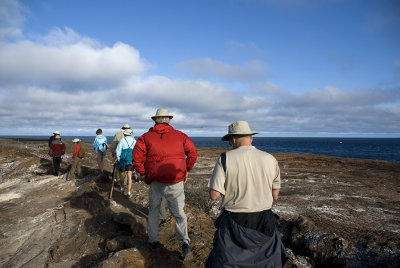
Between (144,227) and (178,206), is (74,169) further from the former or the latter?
(178,206)

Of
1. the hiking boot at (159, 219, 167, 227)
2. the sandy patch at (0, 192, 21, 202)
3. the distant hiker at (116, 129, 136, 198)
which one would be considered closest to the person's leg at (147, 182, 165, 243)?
the hiking boot at (159, 219, 167, 227)

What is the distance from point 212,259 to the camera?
9.03 ft

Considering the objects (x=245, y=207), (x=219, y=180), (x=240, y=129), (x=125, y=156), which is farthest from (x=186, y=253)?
(x=125, y=156)

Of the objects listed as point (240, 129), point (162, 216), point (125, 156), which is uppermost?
point (240, 129)

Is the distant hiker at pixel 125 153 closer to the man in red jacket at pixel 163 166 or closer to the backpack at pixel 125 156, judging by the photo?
the backpack at pixel 125 156

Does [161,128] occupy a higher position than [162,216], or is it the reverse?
[161,128]

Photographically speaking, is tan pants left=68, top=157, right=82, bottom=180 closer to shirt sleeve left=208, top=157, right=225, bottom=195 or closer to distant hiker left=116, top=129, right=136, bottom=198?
distant hiker left=116, top=129, right=136, bottom=198

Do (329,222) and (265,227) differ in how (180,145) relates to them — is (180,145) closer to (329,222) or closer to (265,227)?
(265,227)

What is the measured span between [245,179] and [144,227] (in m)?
3.49

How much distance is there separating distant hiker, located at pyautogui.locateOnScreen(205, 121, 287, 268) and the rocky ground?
1662mm

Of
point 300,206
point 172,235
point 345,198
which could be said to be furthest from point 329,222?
point 172,235

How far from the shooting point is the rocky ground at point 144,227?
440 cm

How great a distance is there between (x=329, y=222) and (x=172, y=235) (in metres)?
4.44

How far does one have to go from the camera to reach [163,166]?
387 cm
